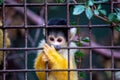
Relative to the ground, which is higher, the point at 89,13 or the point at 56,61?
A: the point at 89,13

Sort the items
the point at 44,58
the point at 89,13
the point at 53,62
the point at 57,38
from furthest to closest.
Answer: the point at 57,38 < the point at 53,62 < the point at 44,58 < the point at 89,13

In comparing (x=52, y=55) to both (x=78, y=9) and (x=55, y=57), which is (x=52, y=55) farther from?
(x=78, y=9)

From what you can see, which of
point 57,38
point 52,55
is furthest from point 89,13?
point 57,38

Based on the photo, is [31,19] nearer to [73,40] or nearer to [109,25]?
[73,40]

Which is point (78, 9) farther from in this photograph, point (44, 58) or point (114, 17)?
point (44, 58)

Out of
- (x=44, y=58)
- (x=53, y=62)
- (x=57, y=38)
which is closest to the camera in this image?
(x=44, y=58)

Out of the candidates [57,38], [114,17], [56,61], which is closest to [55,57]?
[56,61]

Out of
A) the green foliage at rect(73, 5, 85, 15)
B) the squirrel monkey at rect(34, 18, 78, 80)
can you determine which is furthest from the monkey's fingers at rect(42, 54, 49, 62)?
the green foliage at rect(73, 5, 85, 15)

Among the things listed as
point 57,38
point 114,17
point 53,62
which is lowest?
point 53,62

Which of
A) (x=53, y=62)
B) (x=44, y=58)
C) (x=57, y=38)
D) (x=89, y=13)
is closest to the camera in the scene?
(x=89, y=13)

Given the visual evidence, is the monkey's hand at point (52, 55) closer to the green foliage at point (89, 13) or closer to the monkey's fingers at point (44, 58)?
the monkey's fingers at point (44, 58)

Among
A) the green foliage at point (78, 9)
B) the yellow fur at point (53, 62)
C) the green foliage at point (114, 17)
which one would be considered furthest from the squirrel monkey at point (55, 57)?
the green foliage at point (114, 17)

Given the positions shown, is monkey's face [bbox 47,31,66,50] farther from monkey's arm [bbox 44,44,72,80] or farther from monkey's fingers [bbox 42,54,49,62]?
monkey's fingers [bbox 42,54,49,62]

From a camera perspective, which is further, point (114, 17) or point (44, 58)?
point (44, 58)
